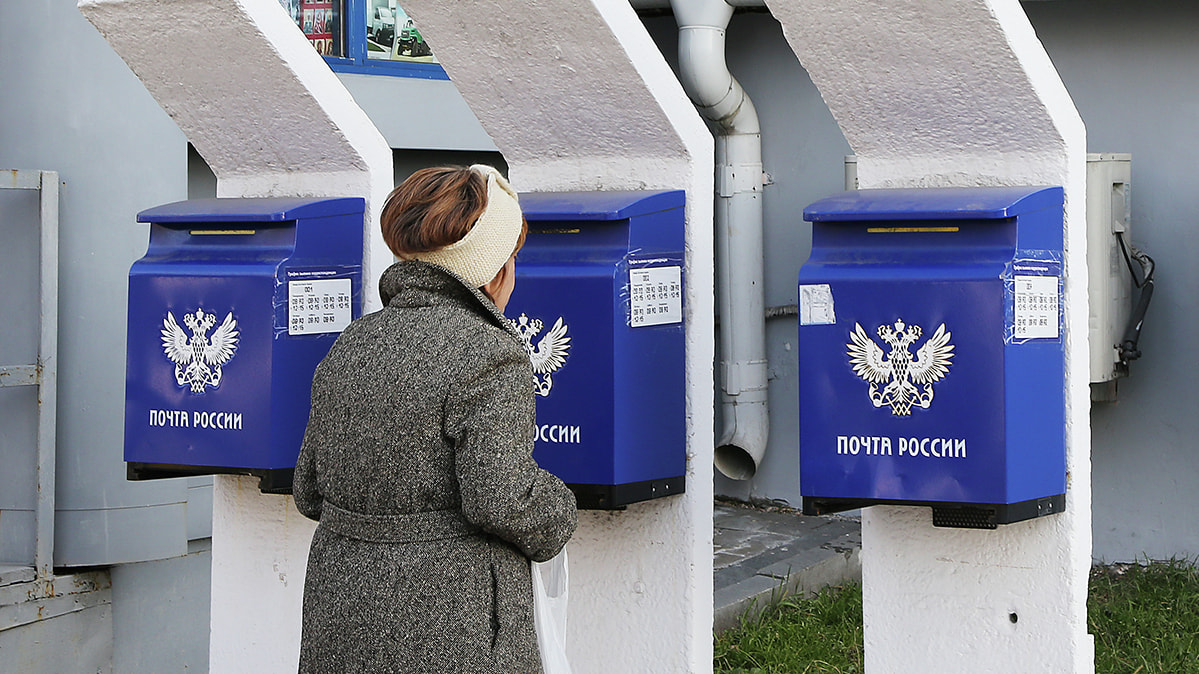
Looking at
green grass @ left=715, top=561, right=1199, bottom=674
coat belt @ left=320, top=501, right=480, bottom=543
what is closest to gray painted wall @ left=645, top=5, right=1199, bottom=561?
green grass @ left=715, top=561, right=1199, bottom=674

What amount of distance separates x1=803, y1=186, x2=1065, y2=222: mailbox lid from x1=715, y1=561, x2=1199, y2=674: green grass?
2162 mm

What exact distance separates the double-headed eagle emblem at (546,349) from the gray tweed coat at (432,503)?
73 centimetres

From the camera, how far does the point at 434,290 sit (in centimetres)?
234

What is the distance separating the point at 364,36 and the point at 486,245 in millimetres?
4110

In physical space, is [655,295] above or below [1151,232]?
below

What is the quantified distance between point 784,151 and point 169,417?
159 inches

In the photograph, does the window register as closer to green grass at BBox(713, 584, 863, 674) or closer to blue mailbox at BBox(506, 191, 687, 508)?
green grass at BBox(713, 584, 863, 674)

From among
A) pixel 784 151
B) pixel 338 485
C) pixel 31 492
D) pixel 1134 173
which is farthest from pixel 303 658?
pixel 784 151

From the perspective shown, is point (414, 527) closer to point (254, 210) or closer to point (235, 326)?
point (235, 326)

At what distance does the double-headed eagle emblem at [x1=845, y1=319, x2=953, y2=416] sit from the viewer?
105 inches

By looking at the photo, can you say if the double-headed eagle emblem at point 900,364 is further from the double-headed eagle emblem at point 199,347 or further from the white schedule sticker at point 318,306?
the double-headed eagle emblem at point 199,347

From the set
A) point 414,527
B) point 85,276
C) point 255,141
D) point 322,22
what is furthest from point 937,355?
point 322,22

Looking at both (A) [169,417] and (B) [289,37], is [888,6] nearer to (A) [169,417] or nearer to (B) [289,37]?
(B) [289,37]

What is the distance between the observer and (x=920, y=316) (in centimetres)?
267
